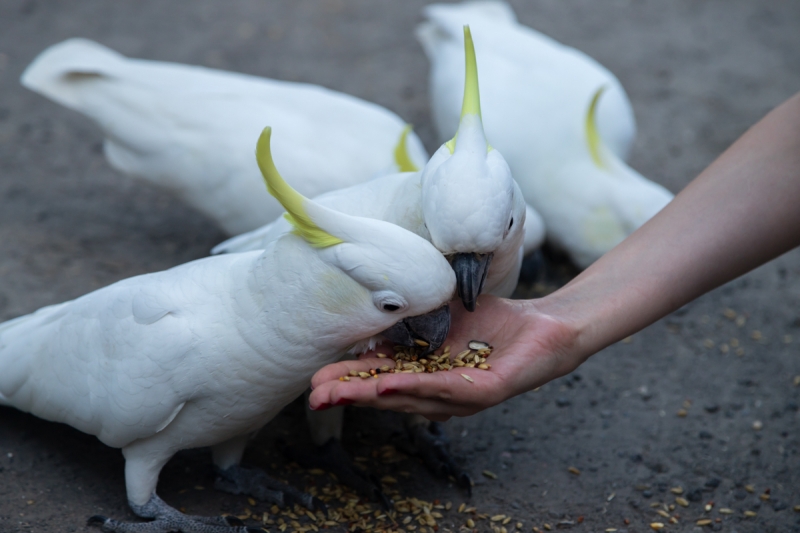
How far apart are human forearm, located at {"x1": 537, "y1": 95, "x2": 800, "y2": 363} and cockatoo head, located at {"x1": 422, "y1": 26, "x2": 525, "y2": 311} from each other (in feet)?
0.88

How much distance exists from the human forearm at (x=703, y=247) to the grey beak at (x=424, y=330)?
346 millimetres

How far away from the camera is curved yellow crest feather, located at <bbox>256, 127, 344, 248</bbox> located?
1.78 meters

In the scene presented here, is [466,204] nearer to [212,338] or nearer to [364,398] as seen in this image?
[364,398]

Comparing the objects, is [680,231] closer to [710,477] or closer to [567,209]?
[710,477]

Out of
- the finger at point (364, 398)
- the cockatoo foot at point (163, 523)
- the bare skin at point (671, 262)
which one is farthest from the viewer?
the cockatoo foot at point (163, 523)

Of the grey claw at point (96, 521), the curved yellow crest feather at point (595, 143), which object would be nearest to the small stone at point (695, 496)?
the curved yellow crest feather at point (595, 143)

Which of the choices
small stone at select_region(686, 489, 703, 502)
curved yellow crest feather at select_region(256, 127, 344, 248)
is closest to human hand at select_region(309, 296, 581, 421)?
curved yellow crest feather at select_region(256, 127, 344, 248)

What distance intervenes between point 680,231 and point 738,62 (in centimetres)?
369

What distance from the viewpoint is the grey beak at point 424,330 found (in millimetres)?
1971

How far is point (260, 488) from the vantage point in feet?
8.11

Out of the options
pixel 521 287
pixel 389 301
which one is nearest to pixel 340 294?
pixel 389 301

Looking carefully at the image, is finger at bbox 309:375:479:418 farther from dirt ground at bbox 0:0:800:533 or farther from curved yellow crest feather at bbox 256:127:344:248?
dirt ground at bbox 0:0:800:533

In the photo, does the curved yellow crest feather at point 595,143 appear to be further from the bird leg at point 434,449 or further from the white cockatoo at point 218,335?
the white cockatoo at point 218,335

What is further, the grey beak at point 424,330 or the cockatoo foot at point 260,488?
the cockatoo foot at point 260,488
